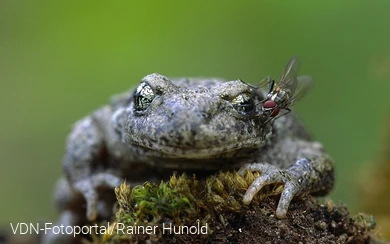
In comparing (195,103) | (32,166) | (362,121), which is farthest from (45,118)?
(195,103)

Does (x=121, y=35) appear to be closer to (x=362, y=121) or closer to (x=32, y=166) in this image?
(x=32, y=166)

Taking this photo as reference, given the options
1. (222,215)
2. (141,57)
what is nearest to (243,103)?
(222,215)

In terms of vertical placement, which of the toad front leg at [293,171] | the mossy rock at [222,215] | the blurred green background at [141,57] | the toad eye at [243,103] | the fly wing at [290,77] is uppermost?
the blurred green background at [141,57]

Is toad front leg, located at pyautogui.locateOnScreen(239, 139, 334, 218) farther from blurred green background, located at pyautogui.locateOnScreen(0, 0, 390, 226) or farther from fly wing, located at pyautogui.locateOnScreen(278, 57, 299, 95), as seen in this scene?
blurred green background, located at pyautogui.locateOnScreen(0, 0, 390, 226)

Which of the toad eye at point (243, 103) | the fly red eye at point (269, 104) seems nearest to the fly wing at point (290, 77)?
the fly red eye at point (269, 104)

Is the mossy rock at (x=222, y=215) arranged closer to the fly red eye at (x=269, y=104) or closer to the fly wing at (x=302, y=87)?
the fly red eye at (x=269, y=104)
